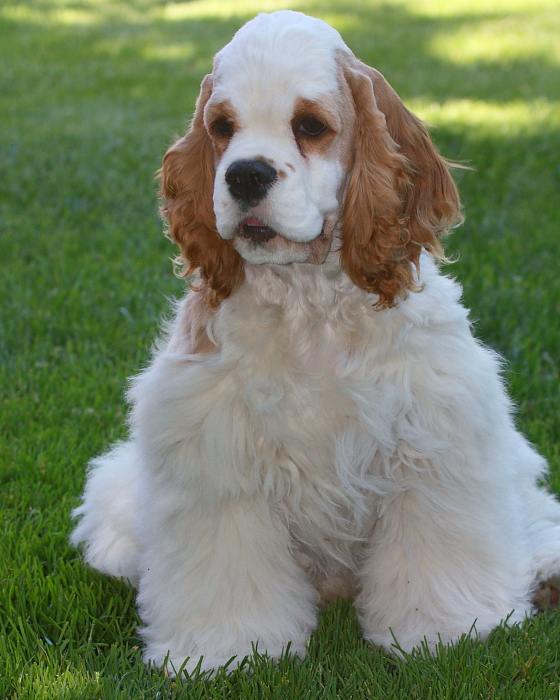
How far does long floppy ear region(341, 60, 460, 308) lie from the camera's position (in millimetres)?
3129

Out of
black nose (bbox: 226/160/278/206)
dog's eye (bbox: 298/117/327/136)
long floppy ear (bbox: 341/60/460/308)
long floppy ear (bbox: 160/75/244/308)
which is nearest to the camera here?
black nose (bbox: 226/160/278/206)

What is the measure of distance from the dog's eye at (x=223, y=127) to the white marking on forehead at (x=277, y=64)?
0.09 m

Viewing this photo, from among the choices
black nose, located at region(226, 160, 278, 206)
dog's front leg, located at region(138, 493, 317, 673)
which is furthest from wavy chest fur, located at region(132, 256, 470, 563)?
black nose, located at region(226, 160, 278, 206)

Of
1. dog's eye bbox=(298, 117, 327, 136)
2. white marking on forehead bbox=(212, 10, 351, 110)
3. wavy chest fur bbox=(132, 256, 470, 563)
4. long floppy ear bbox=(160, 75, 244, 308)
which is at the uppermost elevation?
white marking on forehead bbox=(212, 10, 351, 110)

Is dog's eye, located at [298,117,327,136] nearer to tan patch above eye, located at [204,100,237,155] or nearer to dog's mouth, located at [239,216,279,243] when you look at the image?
tan patch above eye, located at [204,100,237,155]

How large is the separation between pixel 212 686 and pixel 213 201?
5.37ft

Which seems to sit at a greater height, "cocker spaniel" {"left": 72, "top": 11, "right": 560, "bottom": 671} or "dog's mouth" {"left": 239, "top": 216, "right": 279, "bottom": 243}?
"dog's mouth" {"left": 239, "top": 216, "right": 279, "bottom": 243}

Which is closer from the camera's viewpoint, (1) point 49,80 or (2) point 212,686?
(2) point 212,686

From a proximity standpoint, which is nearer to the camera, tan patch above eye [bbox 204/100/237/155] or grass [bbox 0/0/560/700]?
tan patch above eye [bbox 204/100/237/155]

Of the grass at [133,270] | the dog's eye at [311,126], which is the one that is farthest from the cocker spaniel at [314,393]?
the grass at [133,270]

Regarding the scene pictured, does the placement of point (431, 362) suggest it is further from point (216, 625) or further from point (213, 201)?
point (216, 625)

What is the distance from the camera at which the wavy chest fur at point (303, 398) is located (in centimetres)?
322

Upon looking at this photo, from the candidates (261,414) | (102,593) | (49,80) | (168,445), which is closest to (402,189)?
(261,414)

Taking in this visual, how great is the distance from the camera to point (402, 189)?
3199 mm
